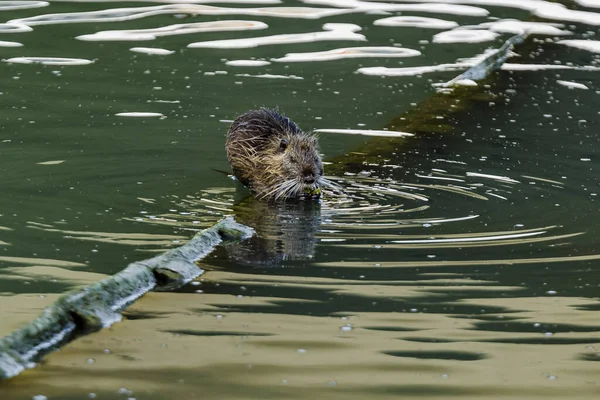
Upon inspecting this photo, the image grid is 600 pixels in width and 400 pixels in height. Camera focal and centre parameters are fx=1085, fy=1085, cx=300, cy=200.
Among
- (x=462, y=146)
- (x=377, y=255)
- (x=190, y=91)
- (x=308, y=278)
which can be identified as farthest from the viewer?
(x=190, y=91)

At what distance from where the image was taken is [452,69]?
50.2ft

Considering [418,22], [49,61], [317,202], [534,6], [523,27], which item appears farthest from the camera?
[534,6]

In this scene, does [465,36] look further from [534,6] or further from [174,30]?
[174,30]

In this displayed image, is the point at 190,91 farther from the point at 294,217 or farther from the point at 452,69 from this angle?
the point at 294,217

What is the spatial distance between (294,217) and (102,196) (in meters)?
1.65

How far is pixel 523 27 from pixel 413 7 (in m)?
2.17

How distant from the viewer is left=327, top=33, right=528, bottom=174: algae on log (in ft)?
36.0

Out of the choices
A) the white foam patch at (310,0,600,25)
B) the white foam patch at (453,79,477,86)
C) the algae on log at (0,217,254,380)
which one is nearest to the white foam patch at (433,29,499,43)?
the white foam patch at (310,0,600,25)

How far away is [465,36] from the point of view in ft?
56.3

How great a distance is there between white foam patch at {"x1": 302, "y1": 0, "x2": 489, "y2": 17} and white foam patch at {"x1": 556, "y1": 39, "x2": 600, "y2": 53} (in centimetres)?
213

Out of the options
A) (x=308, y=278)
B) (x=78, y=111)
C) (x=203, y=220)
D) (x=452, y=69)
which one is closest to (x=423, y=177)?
(x=203, y=220)

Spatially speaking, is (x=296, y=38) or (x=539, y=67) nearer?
(x=539, y=67)

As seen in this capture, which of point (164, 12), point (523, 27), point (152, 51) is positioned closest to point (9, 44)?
point (152, 51)

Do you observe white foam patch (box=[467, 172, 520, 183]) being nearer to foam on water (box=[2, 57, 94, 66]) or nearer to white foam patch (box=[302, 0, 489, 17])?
foam on water (box=[2, 57, 94, 66])
